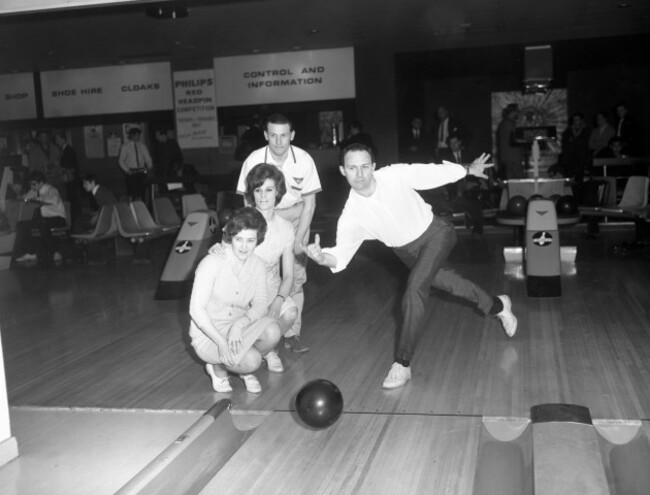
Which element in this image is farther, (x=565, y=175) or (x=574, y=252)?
(x=565, y=175)

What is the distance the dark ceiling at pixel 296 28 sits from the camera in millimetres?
8062

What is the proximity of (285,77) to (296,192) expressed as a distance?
7577mm

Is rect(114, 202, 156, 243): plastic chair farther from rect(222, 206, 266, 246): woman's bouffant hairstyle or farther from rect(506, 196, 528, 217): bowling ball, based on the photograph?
rect(222, 206, 266, 246): woman's bouffant hairstyle

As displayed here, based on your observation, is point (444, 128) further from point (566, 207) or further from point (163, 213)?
point (566, 207)

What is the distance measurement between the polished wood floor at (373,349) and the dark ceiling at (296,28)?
2.94 metres

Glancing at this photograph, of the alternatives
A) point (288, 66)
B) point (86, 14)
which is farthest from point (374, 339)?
point (288, 66)

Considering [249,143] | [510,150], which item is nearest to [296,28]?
[249,143]

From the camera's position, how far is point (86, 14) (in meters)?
7.79

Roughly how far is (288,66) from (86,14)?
3983 mm

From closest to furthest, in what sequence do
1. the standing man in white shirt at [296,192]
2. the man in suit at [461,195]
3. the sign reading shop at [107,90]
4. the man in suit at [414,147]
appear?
the standing man in white shirt at [296,192], the man in suit at [461,195], the man in suit at [414,147], the sign reading shop at [107,90]

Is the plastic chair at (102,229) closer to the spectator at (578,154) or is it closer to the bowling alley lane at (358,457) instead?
the bowling alley lane at (358,457)

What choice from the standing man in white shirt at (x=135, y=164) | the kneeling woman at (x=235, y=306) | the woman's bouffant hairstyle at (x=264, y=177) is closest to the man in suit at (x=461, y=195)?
the standing man in white shirt at (x=135, y=164)

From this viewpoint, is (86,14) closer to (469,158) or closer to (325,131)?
(325,131)

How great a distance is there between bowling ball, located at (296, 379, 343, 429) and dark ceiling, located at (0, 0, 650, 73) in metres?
4.97
